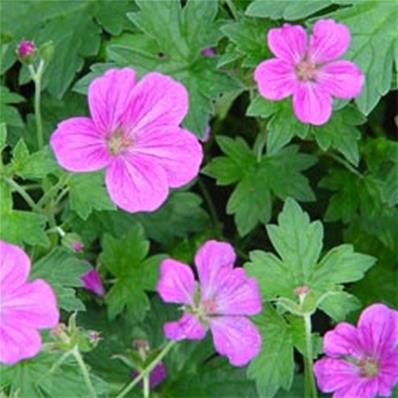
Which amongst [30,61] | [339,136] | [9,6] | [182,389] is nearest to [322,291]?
[339,136]

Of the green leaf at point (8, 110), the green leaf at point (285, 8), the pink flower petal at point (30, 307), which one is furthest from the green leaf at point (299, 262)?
the green leaf at point (8, 110)

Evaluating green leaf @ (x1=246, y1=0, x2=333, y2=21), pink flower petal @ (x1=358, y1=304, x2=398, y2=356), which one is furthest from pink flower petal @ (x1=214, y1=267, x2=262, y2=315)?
green leaf @ (x1=246, y1=0, x2=333, y2=21)

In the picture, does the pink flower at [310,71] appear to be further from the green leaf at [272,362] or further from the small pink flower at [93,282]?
the small pink flower at [93,282]

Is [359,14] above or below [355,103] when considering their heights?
above

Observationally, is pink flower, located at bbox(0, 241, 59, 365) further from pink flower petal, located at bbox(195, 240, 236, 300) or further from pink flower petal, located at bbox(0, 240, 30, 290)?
pink flower petal, located at bbox(195, 240, 236, 300)

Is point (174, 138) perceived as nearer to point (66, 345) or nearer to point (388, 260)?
point (66, 345)

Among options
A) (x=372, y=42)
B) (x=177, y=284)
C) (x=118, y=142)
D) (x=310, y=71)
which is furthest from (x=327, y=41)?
(x=177, y=284)

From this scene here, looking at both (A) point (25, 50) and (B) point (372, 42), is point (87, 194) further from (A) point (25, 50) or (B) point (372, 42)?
(B) point (372, 42)
